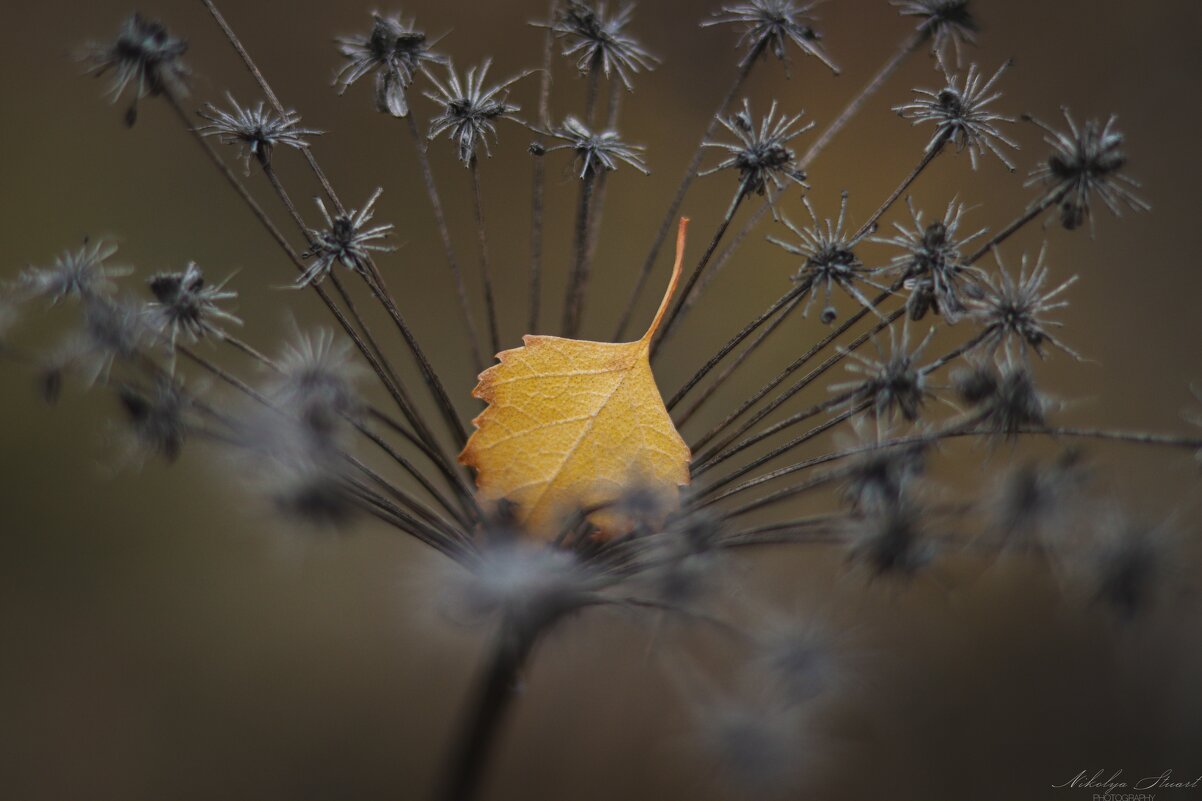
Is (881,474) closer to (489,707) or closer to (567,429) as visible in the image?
(567,429)

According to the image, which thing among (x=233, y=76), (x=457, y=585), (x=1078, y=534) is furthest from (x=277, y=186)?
(x=233, y=76)

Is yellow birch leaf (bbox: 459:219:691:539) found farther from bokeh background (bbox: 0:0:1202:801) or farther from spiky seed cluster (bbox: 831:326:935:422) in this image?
bokeh background (bbox: 0:0:1202:801)

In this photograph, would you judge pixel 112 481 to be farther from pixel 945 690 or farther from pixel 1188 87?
pixel 1188 87

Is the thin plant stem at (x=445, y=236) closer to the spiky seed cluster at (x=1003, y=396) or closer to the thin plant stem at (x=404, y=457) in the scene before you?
the thin plant stem at (x=404, y=457)

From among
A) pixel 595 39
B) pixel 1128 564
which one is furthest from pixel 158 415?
pixel 1128 564

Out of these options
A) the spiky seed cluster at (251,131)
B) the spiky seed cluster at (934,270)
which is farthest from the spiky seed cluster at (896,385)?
the spiky seed cluster at (251,131)

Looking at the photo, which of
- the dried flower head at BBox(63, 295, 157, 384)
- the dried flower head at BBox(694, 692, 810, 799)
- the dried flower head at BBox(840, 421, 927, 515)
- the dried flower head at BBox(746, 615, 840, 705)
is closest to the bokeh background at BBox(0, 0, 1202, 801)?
the dried flower head at BBox(694, 692, 810, 799)

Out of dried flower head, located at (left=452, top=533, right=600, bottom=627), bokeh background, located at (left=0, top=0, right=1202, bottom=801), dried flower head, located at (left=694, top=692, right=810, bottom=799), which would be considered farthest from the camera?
bokeh background, located at (left=0, top=0, right=1202, bottom=801)
